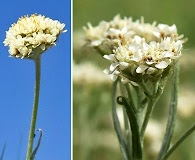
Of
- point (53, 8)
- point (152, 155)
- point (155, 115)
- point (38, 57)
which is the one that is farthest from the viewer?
point (155, 115)

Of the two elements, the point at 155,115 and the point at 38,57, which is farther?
the point at 155,115

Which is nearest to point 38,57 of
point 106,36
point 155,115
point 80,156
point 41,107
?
point 106,36

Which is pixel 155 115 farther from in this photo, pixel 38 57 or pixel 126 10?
pixel 38 57

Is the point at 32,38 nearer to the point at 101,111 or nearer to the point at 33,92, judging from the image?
the point at 33,92

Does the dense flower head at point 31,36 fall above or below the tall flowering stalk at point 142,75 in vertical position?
above

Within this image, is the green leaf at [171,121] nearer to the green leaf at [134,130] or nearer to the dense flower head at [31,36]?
the green leaf at [134,130]

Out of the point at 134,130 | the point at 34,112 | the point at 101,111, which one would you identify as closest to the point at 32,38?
the point at 34,112

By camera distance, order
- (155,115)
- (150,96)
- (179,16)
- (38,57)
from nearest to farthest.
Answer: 1. (150,96)
2. (38,57)
3. (155,115)
4. (179,16)

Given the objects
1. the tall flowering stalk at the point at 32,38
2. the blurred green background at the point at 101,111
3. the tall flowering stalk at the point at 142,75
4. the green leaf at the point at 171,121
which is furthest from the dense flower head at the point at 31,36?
the blurred green background at the point at 101,111
